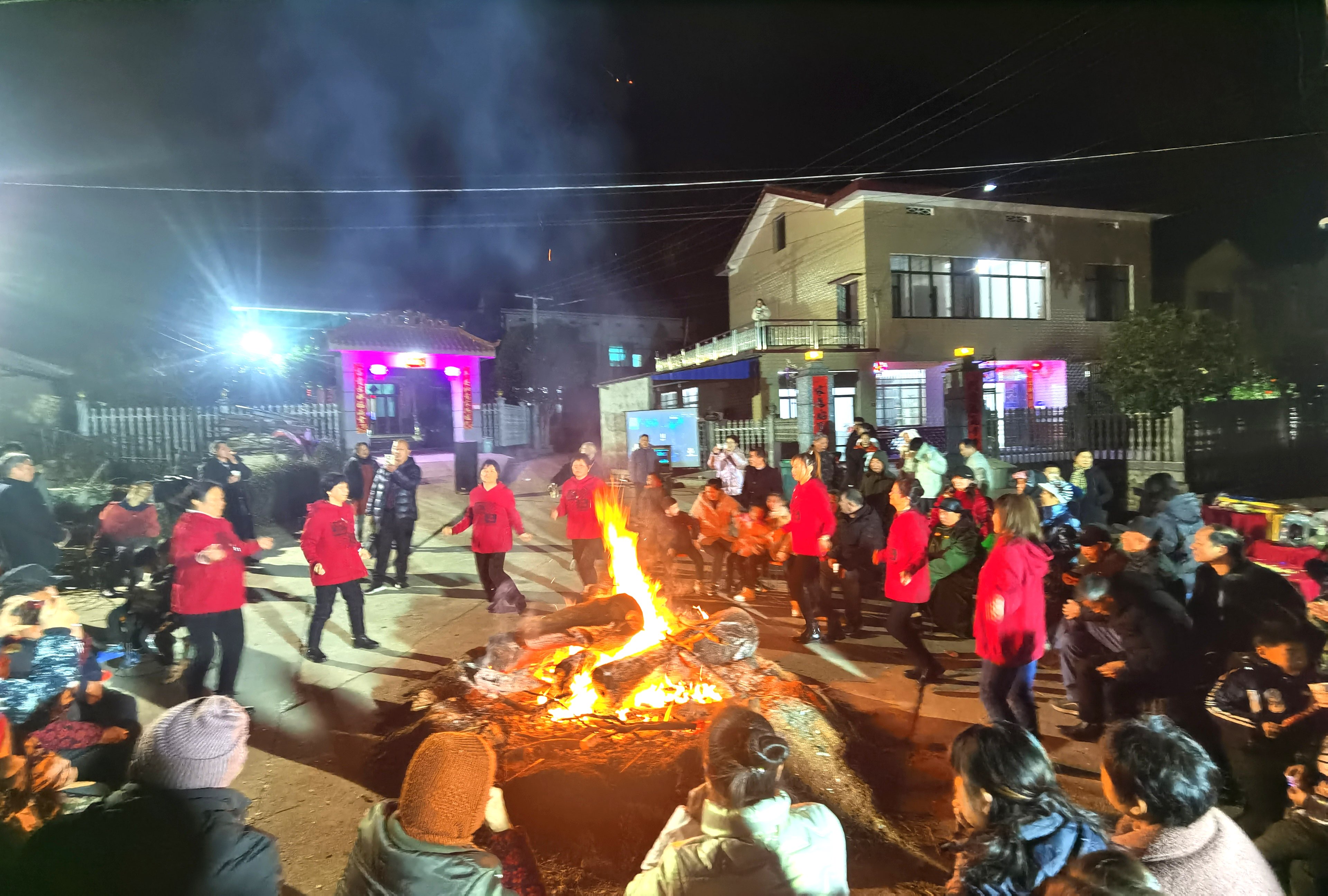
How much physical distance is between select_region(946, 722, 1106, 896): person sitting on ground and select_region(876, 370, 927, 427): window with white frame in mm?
20059

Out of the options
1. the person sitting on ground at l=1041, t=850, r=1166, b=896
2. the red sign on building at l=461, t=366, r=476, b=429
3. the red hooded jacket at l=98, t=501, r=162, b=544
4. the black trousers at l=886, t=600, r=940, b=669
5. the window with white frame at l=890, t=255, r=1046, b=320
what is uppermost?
the window with white frame at l=890, t=255, r=1046, b=320

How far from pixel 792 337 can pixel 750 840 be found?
70.8ft

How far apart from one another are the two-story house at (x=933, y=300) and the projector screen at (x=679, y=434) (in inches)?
175

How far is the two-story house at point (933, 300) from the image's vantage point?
20500 millimetres

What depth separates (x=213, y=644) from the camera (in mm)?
5098

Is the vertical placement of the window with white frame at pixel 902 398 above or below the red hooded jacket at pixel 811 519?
above

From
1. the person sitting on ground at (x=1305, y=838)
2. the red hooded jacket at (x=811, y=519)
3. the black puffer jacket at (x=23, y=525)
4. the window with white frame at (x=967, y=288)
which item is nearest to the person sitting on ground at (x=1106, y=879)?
the person sitting on ground at (x=1305, y=838)

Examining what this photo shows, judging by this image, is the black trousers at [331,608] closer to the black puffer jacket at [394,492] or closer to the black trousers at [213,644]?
the black trousers at [213,644]

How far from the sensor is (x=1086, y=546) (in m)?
5.53

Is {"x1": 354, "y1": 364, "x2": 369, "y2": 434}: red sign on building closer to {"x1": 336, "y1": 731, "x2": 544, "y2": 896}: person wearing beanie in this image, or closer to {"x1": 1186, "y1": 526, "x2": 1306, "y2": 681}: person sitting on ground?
{"x1": 336, "y1": 731, "x2": 544, "y2": 896}: person wearing beanie

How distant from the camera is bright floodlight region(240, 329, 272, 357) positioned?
18.2 metres

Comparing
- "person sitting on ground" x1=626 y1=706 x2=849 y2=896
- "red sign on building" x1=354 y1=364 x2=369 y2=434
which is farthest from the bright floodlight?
"person sitting on ground" x1=626 y1=706 x2=849 y2=896

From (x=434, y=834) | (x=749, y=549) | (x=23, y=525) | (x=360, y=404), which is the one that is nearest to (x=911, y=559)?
(x=749, y=549)

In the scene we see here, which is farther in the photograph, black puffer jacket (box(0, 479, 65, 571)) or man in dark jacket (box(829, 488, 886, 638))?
man in dark jacket (box(829, 488, 886, 638))
